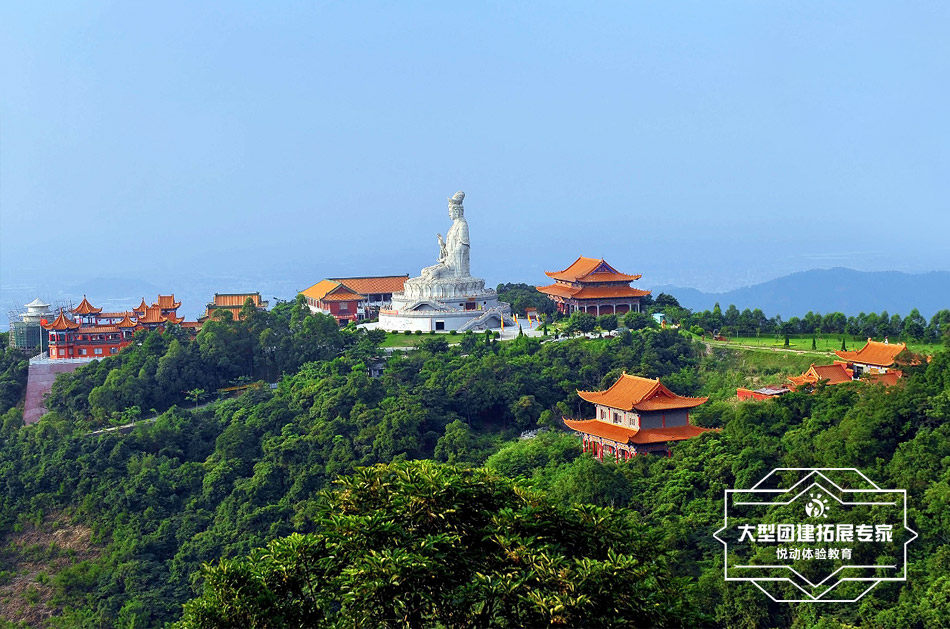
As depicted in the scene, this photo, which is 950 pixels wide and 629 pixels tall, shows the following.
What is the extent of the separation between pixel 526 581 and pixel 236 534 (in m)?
17.9

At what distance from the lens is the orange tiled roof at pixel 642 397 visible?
26.9 m

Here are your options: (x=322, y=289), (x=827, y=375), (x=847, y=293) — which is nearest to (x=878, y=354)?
(x=827, y=375)

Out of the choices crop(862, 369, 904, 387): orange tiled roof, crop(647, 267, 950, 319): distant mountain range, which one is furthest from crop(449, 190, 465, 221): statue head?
crop(647, 267, 950, 319): distant mountain range

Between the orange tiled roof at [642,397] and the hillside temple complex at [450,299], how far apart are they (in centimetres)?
1346

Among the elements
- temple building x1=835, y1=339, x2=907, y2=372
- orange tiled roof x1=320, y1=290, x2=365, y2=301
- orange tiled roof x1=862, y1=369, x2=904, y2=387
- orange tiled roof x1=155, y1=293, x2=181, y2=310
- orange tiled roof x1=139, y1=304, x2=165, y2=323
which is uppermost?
orange tiled roof x1=320, y1=290, x2=365, y2=301

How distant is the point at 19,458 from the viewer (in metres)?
32.0

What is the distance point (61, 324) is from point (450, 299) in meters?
13.1

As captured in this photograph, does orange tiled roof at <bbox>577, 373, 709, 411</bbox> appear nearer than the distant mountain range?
Yes

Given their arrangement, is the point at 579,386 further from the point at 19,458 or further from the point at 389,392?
the point at 19,458

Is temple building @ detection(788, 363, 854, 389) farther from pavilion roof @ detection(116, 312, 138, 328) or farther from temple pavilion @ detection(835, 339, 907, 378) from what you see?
pavilion roof @ detection(116, 312, 138, 328)

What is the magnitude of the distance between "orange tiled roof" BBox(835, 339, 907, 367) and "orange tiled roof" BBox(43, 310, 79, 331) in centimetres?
2439

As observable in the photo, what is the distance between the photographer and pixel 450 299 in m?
41.6

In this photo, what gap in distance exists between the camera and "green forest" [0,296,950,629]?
38.4ft

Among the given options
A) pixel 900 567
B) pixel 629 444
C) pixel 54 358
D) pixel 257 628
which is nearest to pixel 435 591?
pixel 257 628
